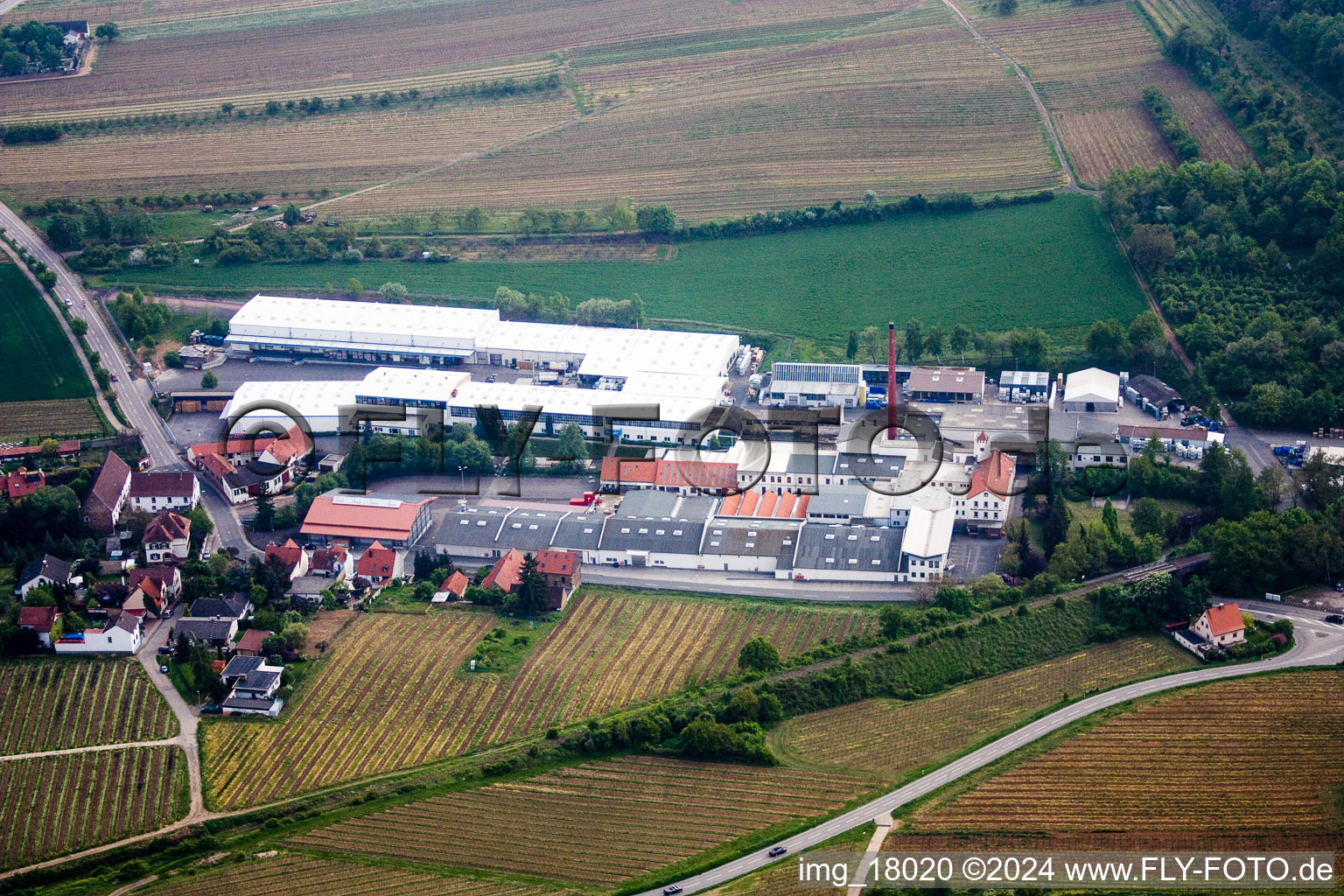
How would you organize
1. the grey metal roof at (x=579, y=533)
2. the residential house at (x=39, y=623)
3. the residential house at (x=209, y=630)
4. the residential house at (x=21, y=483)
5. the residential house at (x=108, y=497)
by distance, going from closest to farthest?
the residential house at (x=209, y=630) < the residential house at (x=39, y=623) < the grey metal roof at (x=579, y=533) < the residential house at (x=108, y=497) < the residential house at (x=21, y=483)

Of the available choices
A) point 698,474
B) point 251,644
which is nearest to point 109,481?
point 251,644

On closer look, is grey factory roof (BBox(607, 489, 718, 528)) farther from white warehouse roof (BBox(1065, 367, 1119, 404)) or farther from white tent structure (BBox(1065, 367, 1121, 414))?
white warehouse roof (BBox(1065, 367, 1119, 404))

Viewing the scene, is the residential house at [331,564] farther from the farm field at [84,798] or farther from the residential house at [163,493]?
the farm field at [84,798]

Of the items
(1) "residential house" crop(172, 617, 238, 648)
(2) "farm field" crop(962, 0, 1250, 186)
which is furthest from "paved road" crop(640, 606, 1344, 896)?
(2) "farm field" crop(962, 0, 1250, 186)

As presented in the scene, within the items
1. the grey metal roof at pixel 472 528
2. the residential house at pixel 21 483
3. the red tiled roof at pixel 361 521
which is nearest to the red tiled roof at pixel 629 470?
the grey metal roof at pixel 472 528

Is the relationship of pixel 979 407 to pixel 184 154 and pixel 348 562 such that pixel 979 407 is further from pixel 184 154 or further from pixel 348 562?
→ pixel 184 154

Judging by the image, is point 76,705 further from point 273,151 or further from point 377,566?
point 273,151
